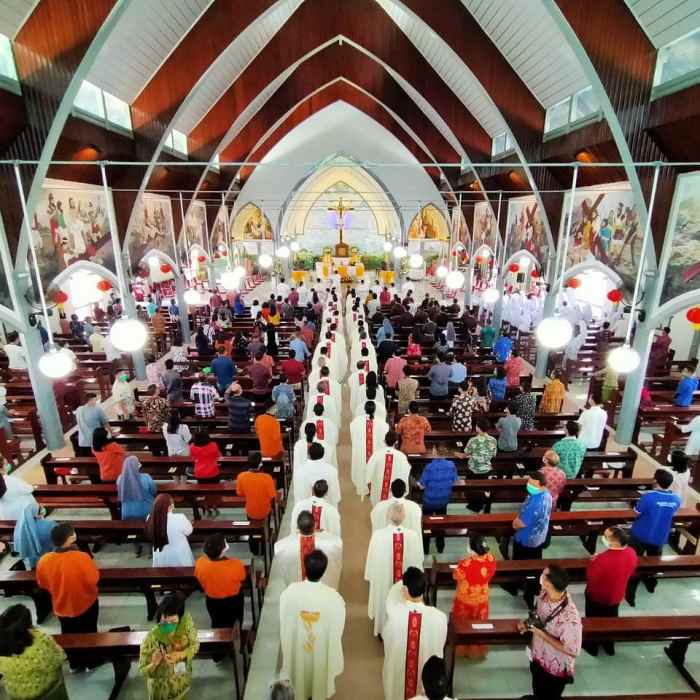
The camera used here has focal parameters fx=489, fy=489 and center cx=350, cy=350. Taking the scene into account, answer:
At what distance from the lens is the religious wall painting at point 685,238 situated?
27.2 feet

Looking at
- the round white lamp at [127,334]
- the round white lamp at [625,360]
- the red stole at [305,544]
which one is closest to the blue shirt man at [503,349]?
the round white lamp at [625,360]

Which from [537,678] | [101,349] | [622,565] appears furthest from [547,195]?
[101,349]

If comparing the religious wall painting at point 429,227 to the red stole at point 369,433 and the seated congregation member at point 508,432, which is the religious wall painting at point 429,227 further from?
the red stole at point 369,433

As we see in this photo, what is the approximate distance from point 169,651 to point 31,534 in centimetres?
272

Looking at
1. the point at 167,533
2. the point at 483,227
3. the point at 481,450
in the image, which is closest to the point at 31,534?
the point at 167,533

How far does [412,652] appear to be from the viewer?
12.8 feet

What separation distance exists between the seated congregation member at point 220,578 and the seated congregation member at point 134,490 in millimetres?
1845

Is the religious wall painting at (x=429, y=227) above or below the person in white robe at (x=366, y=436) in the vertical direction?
above

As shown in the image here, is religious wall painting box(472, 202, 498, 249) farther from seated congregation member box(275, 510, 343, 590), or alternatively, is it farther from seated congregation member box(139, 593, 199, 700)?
seated congregation member box(139, 593, 199, 700)

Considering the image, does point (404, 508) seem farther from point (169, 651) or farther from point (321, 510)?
point (169, 651)

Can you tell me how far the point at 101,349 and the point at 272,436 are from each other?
8699 mm

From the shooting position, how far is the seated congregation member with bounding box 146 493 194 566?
4781 millimetres

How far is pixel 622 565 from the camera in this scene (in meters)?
4.38

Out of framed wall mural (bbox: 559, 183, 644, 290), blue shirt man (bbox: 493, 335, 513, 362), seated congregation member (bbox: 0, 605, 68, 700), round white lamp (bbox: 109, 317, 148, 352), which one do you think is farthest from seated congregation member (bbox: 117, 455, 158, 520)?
framed wall mural (bbox: 559, 183, 644, 290)
